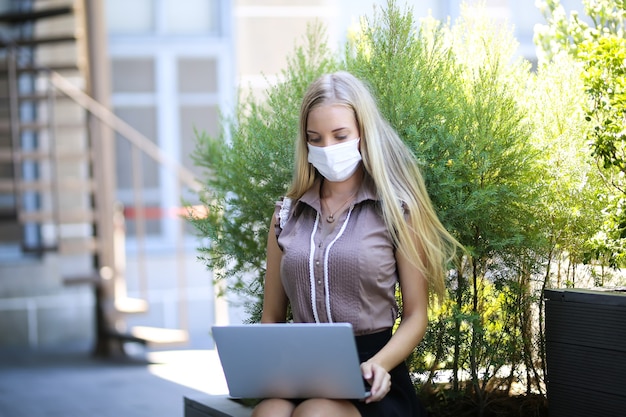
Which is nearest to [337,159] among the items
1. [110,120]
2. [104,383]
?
[104,383]

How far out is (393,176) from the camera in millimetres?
2289

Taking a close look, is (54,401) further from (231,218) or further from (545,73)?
(545,73)

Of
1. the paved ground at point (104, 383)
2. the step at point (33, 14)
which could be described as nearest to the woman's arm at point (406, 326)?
the paved ground at point (104, 383)

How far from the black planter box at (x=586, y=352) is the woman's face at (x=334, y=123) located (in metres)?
→ 0.61

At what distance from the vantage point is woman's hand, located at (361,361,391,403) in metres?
2.01

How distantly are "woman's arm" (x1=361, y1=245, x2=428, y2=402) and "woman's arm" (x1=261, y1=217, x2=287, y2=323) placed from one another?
0.34 metres

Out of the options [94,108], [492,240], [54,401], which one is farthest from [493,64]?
[94,108]

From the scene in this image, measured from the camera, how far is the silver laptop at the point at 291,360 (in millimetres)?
1928

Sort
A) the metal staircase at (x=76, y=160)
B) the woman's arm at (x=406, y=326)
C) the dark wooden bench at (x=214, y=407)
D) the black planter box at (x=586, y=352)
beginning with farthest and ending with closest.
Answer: the metal staircase at (x=76, y=160) → the dark wooden bench at (x=214, y=407) → the black planter box at (x=586, y=352) → the woman's arm at (x=406, y=326)

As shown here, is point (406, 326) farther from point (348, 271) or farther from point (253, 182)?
point (253, 182)

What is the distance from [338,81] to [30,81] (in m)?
6.18

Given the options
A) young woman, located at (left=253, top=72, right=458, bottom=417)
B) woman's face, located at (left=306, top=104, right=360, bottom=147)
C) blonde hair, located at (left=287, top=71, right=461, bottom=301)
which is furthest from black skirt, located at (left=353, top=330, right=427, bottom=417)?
woman's face, located at (left=306, top=104, right=360, bottom=147)

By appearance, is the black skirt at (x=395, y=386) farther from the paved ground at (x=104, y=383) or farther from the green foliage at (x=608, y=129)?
the paved ground at (x=104, y=383)

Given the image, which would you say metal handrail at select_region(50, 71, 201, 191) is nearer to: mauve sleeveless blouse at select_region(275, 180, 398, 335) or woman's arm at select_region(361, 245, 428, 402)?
mauve sleeveless blouse at select_region(275, 180, 398, 335)
